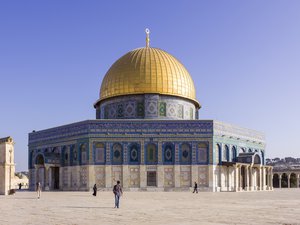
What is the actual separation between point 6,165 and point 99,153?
10.7 m

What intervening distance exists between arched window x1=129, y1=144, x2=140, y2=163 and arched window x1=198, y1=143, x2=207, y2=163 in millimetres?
5471

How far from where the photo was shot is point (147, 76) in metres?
44.1

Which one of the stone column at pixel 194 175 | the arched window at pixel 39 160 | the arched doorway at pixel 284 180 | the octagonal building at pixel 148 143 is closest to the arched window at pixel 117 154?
the octagonal building at pixel 148 143

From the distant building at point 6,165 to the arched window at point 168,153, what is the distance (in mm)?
13758

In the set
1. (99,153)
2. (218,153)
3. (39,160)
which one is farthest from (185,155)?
(39,160)

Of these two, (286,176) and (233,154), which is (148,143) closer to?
(233,154)

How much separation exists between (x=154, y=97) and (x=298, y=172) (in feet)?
95.8

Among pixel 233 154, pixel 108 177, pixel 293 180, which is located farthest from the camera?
pixel 293 180

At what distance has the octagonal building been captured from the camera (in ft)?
129

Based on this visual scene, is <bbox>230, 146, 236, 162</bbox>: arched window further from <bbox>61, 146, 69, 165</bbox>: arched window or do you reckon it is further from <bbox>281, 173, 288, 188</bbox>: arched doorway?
<bbox>281, 173, 288, 188</bbox>: arched doorway

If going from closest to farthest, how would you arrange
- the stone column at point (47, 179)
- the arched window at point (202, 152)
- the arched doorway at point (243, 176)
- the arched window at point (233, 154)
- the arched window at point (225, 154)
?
the arched window at point (202, 152) → the arched window at point (225, 154) → the arched window at point (233, 154) → the stone column at point (47, 179) → the arched doorway at point (243, 176)

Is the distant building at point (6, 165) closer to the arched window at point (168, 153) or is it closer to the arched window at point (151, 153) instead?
the arched window at point (151, 153)

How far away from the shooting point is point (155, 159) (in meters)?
39.5

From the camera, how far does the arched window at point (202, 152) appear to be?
130 feet
